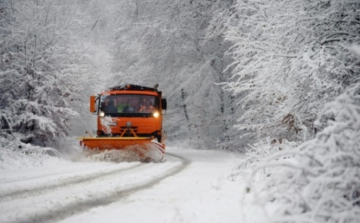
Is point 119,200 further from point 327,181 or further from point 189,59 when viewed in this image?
point 189,59

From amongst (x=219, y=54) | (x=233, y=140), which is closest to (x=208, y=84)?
(x=219, y=54)

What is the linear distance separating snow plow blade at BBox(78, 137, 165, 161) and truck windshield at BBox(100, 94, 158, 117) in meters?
1.68

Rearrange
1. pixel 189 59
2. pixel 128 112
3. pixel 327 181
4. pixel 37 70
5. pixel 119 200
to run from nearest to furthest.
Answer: pixel 327 181, pixel 119 200, pixel 128 112, pixel 37 70, pixel 189 59

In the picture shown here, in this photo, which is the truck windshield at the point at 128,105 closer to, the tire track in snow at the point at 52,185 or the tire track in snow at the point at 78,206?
the tire track in snow at the point at 52,185

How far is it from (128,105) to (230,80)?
20.5 feet

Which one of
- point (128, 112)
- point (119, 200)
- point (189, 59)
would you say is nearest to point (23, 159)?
point (128, 112)

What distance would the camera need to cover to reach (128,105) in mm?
10820

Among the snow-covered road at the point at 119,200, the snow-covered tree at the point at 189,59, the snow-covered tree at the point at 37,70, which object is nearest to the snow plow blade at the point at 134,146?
the snow-covered tree at the point at 37,70

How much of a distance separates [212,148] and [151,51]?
254 inches

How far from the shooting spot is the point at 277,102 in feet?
21.8

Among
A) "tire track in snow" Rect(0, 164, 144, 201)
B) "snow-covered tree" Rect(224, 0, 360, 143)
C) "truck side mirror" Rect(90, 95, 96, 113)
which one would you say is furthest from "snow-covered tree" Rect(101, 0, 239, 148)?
"tire track in snow" Rect(0, 164, 144, 201)

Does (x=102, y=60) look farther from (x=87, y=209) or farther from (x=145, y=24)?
(x=87, y=209)

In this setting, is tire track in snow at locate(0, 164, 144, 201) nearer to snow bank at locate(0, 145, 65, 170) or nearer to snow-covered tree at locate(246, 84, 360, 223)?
snow bank at locate(0, 145, 65, 170)

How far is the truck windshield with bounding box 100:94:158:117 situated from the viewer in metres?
10.7
